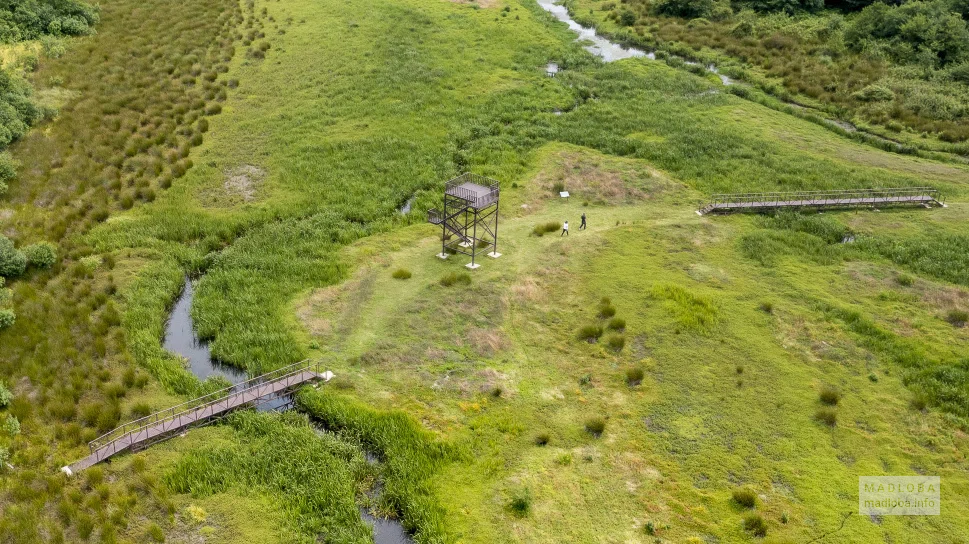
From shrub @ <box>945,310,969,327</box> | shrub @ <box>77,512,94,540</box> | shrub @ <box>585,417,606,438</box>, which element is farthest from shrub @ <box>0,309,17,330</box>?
shrub @ <box>945,310,969,327</box>

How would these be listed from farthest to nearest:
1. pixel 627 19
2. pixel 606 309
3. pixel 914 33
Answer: pixel 627 19, pixel 914 33, pixel 606 309

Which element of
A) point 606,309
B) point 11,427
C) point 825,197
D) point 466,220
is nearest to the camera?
point 11,427

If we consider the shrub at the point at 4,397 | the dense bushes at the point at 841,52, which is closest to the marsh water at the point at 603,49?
the dense bushes at the point at 841,52

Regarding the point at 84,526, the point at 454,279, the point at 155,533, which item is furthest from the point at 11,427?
the point at 454,279

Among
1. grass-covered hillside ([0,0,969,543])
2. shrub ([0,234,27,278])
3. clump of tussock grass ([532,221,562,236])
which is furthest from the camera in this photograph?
clump of tussock grass ([532,221,562,236])

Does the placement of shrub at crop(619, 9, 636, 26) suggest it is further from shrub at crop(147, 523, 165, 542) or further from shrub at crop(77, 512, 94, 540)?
shrub at crop(77, 512, 94, 540)

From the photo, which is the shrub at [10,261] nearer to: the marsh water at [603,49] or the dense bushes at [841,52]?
the marsh water at [603,49]

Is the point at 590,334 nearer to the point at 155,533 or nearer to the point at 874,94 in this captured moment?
the point at 155,533

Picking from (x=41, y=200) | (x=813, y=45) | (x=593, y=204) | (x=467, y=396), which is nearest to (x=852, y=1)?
(x=813, y=45)
